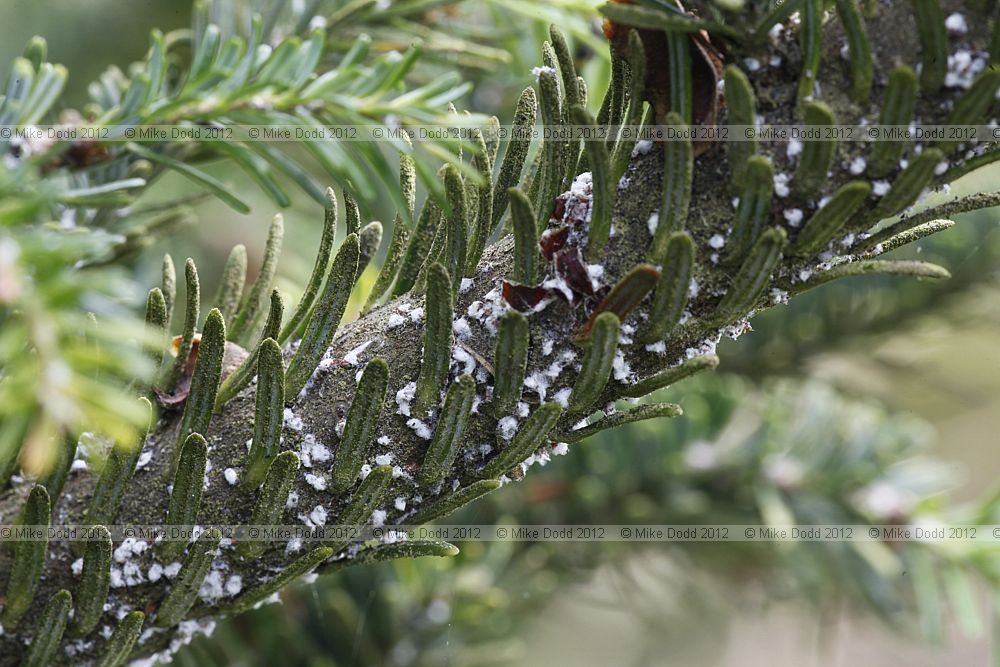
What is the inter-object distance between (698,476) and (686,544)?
10cm

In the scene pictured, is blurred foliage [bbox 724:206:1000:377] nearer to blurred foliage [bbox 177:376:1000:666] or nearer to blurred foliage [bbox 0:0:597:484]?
blurred foliage [bbox 177:376:1000:666]

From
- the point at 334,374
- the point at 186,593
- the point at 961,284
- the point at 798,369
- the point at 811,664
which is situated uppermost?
the point at 961,284

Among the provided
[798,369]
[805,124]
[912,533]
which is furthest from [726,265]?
[798,369]

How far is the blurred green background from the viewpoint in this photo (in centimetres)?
86

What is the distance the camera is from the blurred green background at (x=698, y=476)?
0.86 m

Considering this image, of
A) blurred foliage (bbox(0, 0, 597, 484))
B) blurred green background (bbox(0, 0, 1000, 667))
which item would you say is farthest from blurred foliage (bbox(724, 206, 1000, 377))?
blurred foliage (bbox(0, 0, 597, 484))

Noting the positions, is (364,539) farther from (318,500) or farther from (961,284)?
(961,284)

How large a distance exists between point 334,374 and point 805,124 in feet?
0.80

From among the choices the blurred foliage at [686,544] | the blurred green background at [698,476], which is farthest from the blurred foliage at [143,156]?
the blurred foliage at [686,544]

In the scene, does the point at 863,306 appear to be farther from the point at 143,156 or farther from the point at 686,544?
the point at 143,156

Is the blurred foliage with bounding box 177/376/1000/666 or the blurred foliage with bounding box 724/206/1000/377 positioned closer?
the blurred foliage with bounding box 177/376/1000/666

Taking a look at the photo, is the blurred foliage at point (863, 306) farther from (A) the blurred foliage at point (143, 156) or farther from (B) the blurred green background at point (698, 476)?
(A) the blurred foliage at point (143, 156)

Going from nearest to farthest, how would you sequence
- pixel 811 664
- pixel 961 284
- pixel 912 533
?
pixel 912 533 < pixel 961 284 < pixel 811 664

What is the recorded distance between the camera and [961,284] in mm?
1039
